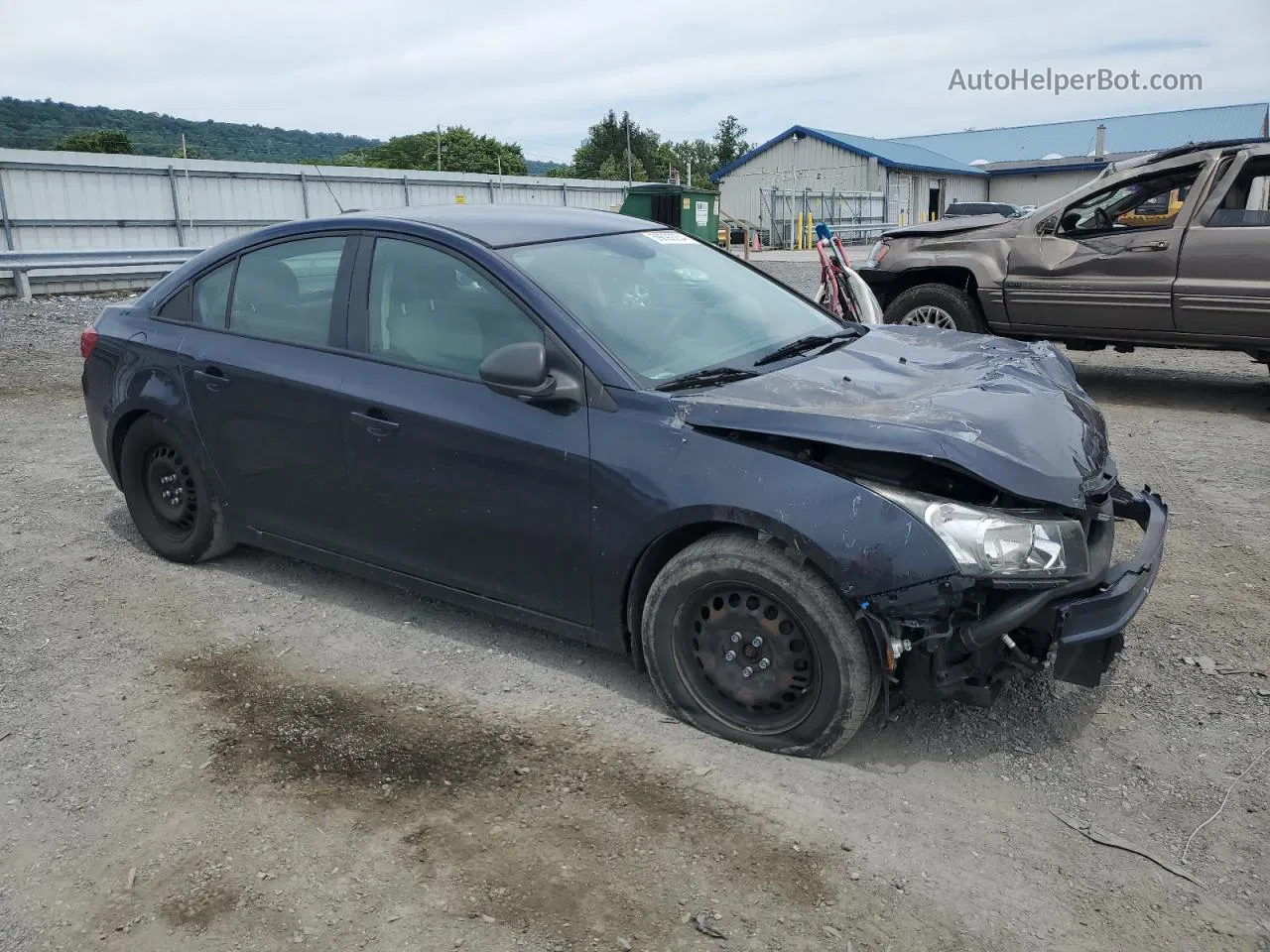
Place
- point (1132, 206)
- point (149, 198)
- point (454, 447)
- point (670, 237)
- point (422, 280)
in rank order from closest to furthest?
point (454, 447), point (422, 280), point (670, 237), point (1132, 206), point (149, 198)

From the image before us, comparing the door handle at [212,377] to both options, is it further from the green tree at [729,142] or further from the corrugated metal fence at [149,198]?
the green tree at [729,142]

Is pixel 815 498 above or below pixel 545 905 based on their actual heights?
above

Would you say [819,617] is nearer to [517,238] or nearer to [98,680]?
[517,238]

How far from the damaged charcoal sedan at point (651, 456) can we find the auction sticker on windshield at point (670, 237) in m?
0.03

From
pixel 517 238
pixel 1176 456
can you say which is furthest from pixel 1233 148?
pixel 517 238

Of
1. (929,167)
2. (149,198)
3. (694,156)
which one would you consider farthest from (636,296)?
(694,156)

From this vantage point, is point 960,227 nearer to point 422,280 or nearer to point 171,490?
point 422,280

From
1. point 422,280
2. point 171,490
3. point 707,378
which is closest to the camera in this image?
point 707,378

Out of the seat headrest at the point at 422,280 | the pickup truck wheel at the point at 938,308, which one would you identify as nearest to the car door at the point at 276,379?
the seat headrest at the point at 422,280

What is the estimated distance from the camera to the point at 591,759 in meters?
3.31

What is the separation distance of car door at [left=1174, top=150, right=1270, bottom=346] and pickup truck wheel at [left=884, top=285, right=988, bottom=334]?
5.12ft

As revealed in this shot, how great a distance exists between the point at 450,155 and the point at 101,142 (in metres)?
24.5

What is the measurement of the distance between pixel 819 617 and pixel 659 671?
0.64 metres

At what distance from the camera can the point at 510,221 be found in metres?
4.19
